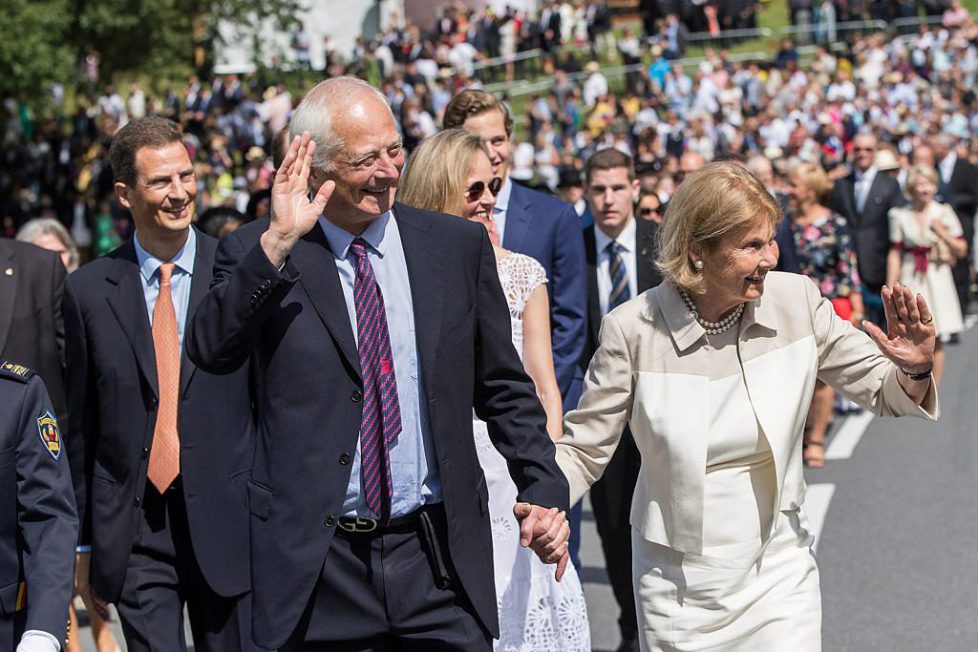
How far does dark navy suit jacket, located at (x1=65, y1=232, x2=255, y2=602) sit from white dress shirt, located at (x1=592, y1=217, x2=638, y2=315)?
2216mm

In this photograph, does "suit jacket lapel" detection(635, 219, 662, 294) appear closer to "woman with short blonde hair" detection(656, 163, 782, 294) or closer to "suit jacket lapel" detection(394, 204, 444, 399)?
"woman with short blonde hair" detection(656, 163, 782, 294)

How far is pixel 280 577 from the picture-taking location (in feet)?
11.6

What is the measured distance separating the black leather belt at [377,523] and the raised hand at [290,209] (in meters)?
0.62

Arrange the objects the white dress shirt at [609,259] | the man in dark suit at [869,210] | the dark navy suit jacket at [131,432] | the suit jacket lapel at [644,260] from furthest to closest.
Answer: the man in dark suit at [869,210] < the white dress shirt at [609,259] < the suit jacket lapel at [644,260] < the dark navy suit jacket at [131,432]

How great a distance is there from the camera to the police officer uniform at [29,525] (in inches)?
140

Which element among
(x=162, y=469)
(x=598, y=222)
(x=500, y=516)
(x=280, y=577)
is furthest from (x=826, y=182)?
(x=280, y=577)

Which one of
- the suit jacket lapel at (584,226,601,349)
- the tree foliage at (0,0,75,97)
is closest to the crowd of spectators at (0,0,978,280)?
the tree foliage at (0,0,75,97)

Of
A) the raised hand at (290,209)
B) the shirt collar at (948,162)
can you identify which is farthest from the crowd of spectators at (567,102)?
the raised hand at (290,209)

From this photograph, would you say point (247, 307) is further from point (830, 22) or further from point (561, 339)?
point (830, 22)

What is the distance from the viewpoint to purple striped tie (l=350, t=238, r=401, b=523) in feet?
11.6

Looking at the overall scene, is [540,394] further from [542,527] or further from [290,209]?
[290,209]

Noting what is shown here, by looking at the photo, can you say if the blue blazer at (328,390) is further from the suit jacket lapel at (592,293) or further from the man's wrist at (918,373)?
the suit jacket lapel at (592,293)

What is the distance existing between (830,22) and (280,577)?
39.1 meters

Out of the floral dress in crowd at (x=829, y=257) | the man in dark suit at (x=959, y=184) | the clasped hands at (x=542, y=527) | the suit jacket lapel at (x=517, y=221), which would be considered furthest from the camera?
the man in dark suit at (x=959, y=184)
